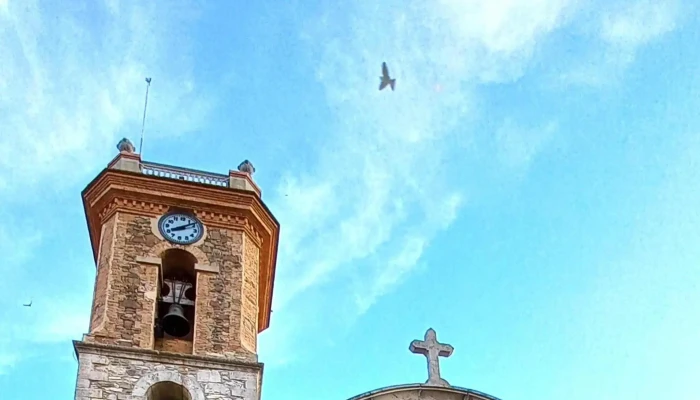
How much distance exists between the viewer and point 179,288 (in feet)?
54.9

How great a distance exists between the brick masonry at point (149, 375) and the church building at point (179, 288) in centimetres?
1

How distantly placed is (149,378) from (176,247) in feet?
9.24

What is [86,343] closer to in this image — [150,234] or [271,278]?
[150,234]

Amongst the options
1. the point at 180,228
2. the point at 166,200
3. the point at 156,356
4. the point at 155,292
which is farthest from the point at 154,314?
the point at 166,200

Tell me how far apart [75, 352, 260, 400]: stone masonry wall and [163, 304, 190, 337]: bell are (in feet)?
4.42

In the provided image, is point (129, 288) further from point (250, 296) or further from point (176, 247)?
point (250, 296)

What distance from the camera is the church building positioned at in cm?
1461

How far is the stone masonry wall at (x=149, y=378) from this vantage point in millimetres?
14234

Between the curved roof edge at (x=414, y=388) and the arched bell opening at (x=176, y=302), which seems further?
the arched bell opening at (x=176, y=302)

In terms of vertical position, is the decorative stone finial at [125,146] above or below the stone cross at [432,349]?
above

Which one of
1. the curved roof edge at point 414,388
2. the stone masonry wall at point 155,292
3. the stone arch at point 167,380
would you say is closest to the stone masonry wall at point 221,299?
the stone masonry wall at point 155,292

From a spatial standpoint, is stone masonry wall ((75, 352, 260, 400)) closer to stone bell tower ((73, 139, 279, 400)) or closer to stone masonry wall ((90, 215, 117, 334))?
stone bell tower ((73, 139, 279, 400))

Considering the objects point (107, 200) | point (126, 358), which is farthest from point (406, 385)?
point (107, 200)

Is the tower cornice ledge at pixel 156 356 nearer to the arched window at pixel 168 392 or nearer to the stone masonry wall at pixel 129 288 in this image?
the stone masonry wall at pixel 129 288
